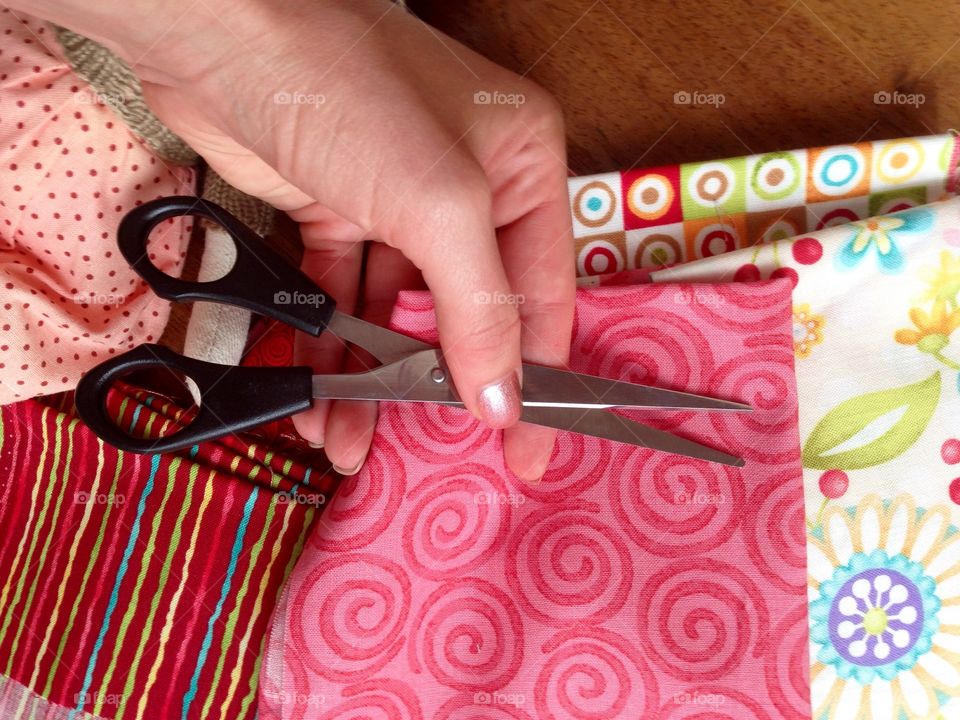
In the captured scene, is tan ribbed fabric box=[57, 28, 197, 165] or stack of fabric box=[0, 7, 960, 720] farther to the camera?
tan ribbed fabric box=[57, 28, 197, 165]

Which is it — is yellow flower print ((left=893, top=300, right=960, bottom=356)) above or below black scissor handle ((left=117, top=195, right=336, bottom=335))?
above

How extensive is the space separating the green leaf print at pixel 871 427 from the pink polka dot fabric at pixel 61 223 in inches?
21.1

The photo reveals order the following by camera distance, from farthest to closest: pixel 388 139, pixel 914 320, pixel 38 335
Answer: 1. pixel 38 335
2. pixel 914 320
3. pixel 388 139

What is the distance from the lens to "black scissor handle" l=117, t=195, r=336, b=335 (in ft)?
1.89

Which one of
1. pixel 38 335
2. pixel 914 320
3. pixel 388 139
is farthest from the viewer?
pixel 38 335

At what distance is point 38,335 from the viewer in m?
0.69

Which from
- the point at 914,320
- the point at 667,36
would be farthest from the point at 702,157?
the point at 914,320

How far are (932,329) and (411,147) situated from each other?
15.5 inches

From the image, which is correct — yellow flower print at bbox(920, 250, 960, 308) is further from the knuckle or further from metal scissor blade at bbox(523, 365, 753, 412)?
the knuckle

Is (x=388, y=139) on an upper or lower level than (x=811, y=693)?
upper

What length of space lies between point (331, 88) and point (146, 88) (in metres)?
0.22

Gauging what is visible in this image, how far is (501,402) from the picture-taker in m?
0.53

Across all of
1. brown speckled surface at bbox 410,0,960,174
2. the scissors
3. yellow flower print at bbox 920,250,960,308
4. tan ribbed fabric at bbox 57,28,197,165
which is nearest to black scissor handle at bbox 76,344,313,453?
the scissors

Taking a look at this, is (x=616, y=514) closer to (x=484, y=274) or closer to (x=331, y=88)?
(x=484, y=274)
